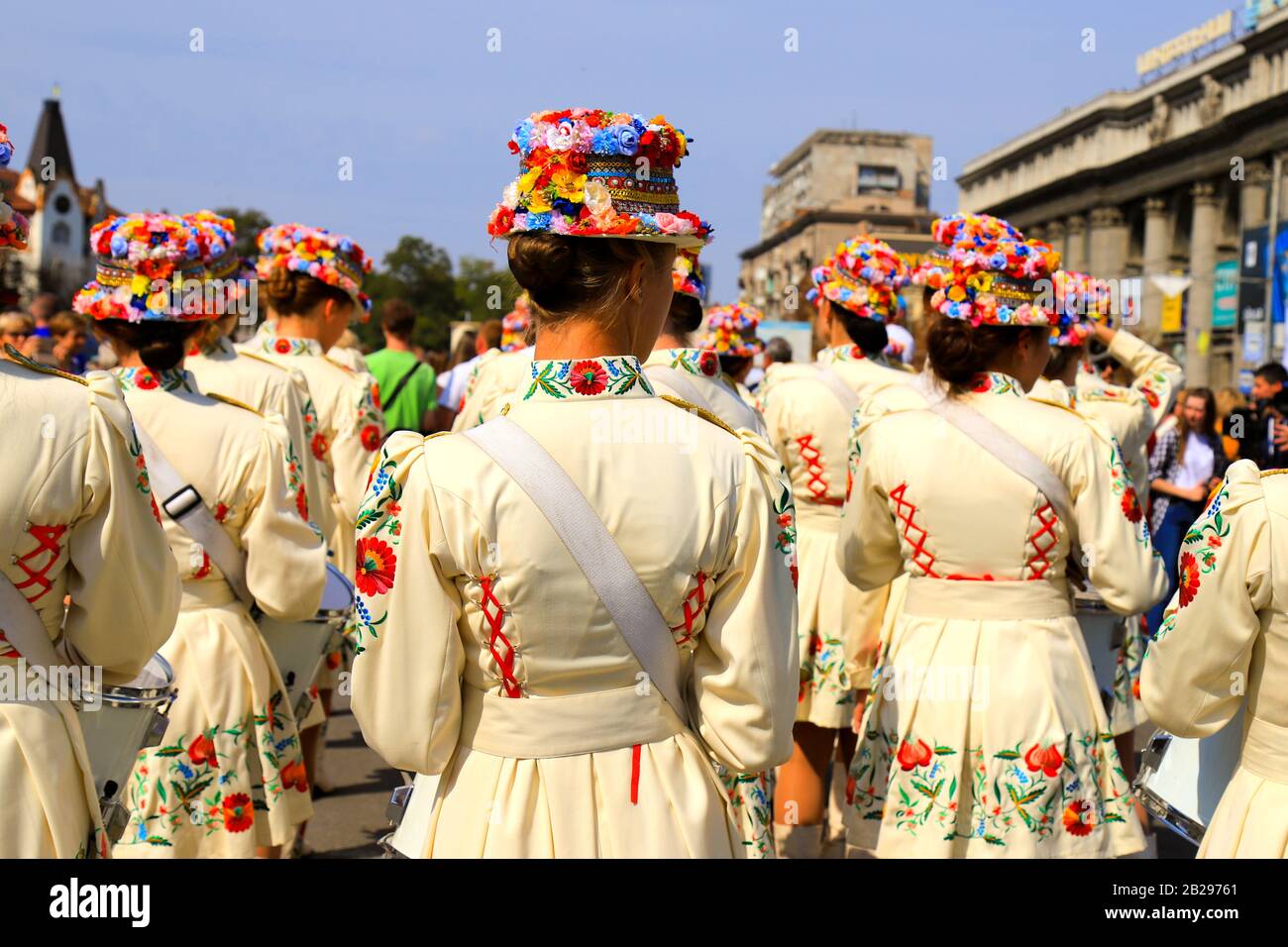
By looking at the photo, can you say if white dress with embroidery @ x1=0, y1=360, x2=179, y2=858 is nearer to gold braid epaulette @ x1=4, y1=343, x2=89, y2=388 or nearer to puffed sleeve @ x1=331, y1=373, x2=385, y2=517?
gold braid epaulette @ x1=4, y1=343, x2=89, y2=388

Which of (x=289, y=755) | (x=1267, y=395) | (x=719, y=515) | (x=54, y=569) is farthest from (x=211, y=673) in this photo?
(x=1267, y=395)

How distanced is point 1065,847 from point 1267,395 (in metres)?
9.23

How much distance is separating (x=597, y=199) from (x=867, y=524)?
2.44 metres

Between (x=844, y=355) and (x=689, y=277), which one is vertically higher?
(x=689, y=277)

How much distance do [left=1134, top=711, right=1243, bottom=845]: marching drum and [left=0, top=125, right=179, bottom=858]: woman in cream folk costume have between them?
241 centimetres

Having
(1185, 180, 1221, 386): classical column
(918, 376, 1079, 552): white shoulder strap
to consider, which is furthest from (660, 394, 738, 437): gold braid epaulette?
(1185, 180, 1221, 386): classical column

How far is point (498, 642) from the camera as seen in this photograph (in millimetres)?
2707

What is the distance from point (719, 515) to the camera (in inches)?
107

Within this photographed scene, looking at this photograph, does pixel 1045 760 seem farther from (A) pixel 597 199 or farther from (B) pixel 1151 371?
(B) pixel 1151 371

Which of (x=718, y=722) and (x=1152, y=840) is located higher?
(x=718, y=722)

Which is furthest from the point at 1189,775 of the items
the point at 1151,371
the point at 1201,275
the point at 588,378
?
the point at 1201,275

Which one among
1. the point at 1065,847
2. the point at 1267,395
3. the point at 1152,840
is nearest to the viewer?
the point at 1065,847

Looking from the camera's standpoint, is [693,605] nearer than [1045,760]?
Yes
